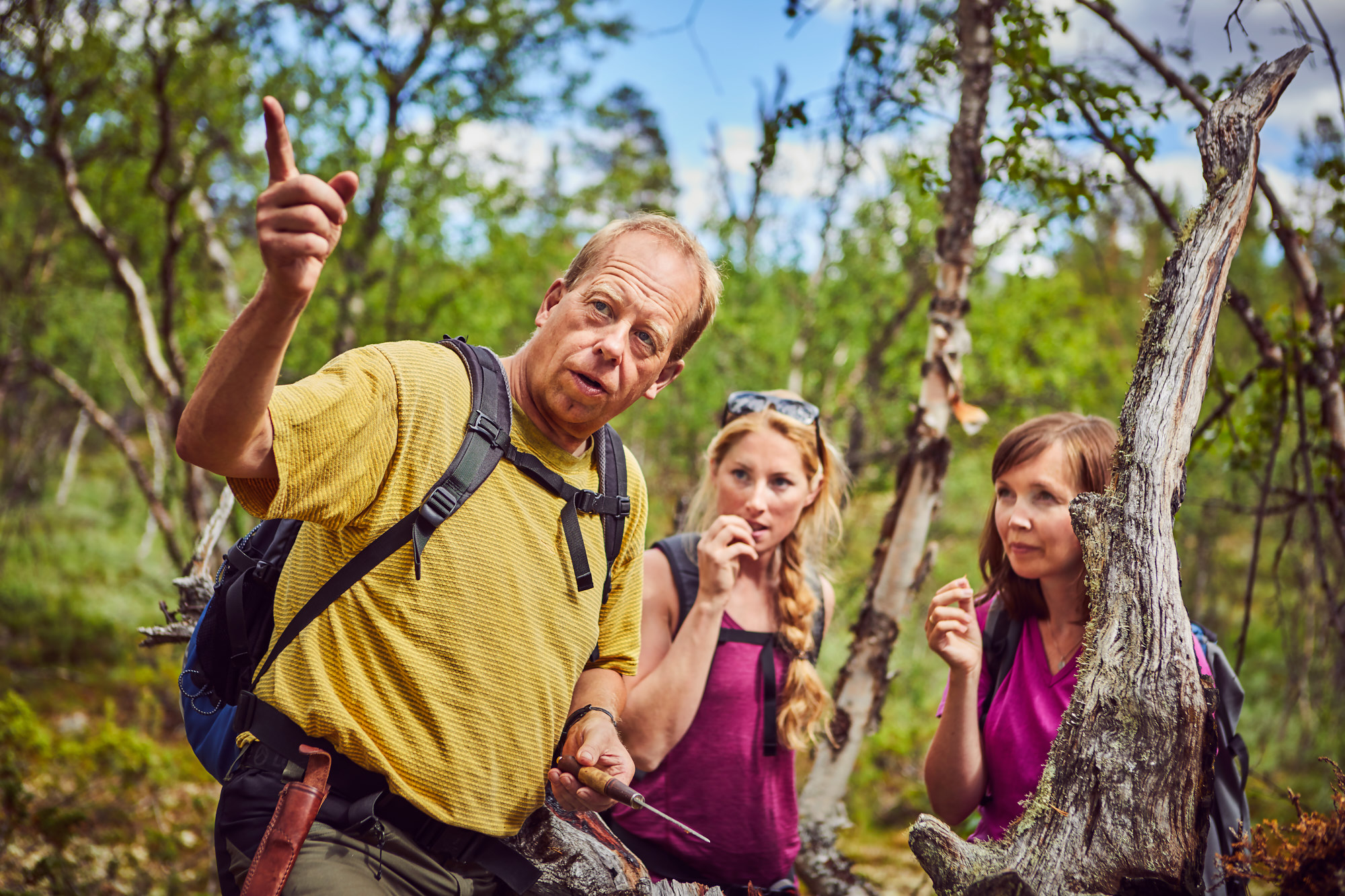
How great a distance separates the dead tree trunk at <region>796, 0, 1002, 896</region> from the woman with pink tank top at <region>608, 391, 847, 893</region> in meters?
0.46

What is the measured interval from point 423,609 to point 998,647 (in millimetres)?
1755

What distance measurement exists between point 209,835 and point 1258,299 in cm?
2063

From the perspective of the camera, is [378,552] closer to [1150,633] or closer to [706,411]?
[1150,633]

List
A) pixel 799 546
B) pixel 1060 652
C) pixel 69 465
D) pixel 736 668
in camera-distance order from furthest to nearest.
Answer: pixel 69 465, pixel 799 546, pixel 736 668, pixel 1060 652

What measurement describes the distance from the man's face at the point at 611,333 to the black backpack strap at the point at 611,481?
0.37 feet

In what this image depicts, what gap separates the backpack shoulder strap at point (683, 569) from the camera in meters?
2.71

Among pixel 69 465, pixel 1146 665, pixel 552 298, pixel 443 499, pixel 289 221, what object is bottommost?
pixel 69 465

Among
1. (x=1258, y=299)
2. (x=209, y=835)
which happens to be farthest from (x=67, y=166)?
(x=1258, y=299)

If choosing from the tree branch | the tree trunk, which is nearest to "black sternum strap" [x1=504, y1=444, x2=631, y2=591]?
the tree trunk

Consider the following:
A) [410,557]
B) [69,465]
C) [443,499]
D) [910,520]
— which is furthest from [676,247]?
[69,465]

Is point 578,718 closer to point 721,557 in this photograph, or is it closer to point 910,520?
point 721,557

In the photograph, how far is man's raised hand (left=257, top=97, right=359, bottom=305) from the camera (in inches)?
45.9

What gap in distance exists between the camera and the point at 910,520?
11.3ft

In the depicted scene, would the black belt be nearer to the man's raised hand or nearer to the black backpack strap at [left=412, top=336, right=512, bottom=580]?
the black backpack strap at [left=412, top=336, right=512, bottom=580]
